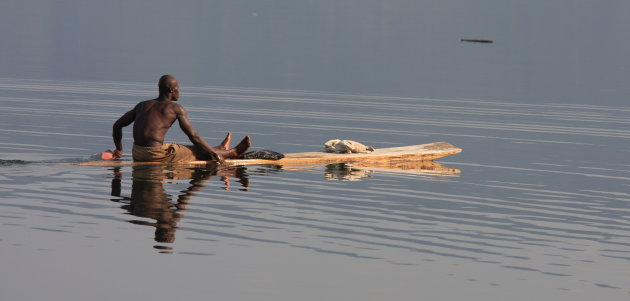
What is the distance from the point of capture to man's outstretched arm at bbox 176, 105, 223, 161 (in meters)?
18.8

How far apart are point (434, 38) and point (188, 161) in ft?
315

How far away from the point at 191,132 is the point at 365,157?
4068 mm

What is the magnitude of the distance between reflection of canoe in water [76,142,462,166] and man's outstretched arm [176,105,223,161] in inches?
10.1

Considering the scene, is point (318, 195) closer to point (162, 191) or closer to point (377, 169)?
point (162, 191)

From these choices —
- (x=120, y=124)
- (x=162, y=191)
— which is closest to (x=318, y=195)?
(x=162, y=191)

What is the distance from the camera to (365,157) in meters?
21.7

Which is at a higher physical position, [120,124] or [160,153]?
[120,124]

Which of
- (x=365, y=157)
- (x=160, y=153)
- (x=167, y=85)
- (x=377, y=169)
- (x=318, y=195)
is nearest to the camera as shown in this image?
(x=318, y=195)

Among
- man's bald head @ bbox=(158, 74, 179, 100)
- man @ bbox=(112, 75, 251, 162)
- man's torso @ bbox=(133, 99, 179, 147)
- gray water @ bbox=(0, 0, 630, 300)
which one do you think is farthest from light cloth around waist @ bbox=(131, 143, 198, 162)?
man's bald head @ bbox=(158, 74, 179, 100)

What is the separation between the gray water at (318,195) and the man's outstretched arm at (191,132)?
1.41ft

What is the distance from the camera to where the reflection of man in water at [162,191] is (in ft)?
47.0

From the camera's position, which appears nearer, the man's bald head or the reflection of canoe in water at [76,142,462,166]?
the man's bald head

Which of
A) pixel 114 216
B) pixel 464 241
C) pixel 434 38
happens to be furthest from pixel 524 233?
pixel 434 38

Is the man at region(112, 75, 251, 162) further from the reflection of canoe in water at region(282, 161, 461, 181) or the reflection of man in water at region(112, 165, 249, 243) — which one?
the reflection of canoe in water at region(282, 161, 461, 181)
